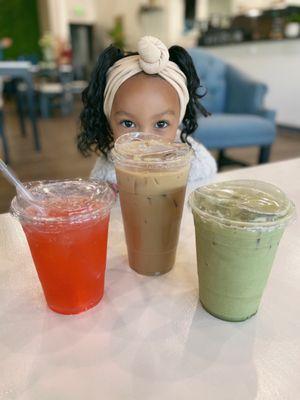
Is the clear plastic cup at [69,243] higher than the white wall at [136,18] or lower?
lower

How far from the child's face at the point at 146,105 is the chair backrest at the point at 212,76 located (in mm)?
2013

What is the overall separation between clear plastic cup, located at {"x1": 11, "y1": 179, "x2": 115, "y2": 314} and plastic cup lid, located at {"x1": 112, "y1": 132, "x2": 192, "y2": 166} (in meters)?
0.05

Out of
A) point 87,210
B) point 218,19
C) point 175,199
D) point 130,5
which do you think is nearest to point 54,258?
point 87,210

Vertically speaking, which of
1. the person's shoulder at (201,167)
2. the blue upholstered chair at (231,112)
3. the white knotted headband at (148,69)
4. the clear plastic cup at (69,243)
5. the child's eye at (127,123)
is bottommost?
the blue upholstered chair at (231,112)

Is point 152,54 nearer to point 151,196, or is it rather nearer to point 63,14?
point 151,196

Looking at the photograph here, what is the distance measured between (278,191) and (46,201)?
28cm

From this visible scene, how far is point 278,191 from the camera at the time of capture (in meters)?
0.39

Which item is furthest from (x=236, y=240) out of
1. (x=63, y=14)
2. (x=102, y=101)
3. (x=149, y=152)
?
(x=63, y=14)

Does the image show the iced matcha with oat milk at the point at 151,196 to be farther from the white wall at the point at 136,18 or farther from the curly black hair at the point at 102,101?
the white wall at the point at 136,18

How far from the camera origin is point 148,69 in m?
0.66

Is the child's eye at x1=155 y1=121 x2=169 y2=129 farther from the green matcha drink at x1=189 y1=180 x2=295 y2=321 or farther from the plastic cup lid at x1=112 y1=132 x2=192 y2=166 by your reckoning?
the green matcha drink at x1=189 y1=180 x2=295 y2=321

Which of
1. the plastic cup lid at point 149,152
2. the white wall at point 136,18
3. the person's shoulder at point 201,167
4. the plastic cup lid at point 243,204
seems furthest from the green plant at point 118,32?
the plastic cup lid at point 243,204

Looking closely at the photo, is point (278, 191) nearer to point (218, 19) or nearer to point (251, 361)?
point (251, 361)

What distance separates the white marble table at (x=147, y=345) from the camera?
306 millimetres
